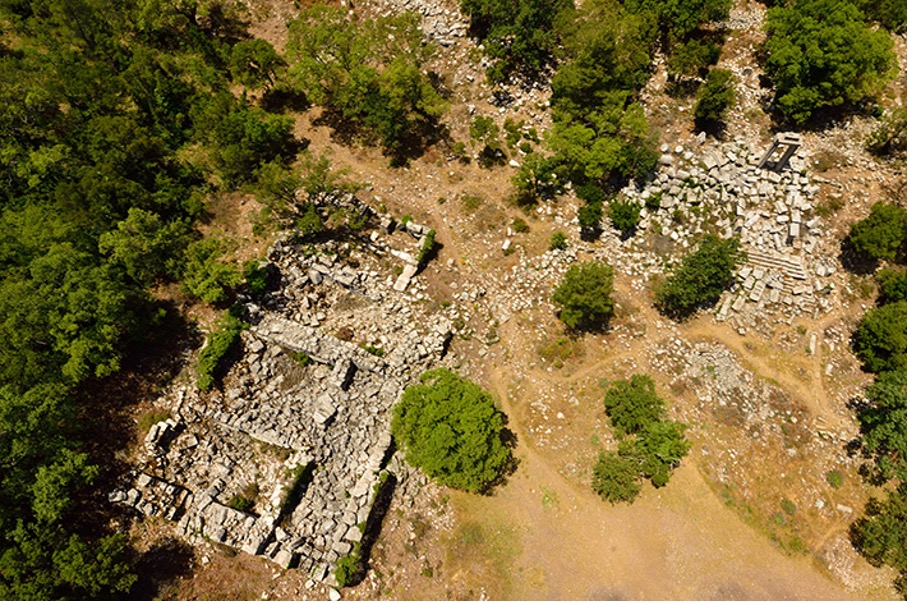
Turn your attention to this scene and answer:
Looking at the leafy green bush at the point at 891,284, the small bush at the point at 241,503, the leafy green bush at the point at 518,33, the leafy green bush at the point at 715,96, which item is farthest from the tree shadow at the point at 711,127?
the small bush at the point at 241,503

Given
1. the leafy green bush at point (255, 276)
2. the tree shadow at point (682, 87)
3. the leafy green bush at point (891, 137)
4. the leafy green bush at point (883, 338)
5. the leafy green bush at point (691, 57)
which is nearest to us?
the leafy green bush at point (883, 338)

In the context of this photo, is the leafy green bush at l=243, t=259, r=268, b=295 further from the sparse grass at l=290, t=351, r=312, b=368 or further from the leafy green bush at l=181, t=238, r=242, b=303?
the sparse grass at l=290, t=351, r=312, b=368

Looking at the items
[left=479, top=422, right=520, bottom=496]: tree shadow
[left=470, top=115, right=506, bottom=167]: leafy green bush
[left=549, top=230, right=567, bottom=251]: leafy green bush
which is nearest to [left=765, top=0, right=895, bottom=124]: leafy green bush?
[left=549, top=230, right=567, bottom=251]: leafy green bush

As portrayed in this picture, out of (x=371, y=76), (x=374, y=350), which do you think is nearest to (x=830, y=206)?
(x=374, y=350)

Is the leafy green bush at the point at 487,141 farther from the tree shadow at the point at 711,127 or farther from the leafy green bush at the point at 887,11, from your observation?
the leafy green bush at the point at 887,11

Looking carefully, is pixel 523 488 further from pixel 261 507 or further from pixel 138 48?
pixel 138 48

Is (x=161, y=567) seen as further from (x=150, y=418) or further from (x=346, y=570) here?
(x=346, y=570)
